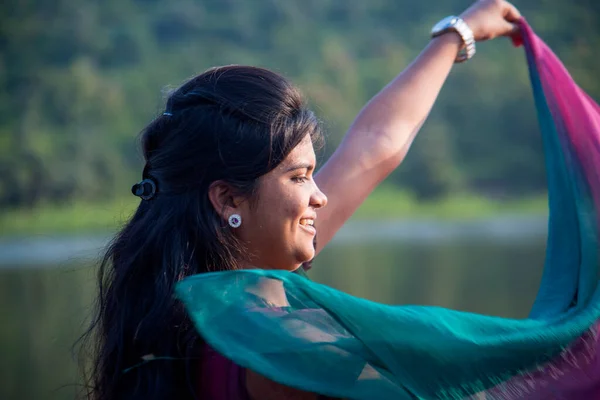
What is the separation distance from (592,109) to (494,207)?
2343 cm

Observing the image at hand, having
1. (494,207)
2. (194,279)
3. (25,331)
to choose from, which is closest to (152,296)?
(194,279)

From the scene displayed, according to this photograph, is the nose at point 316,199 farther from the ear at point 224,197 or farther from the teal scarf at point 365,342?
the teal scarf at point 365,342

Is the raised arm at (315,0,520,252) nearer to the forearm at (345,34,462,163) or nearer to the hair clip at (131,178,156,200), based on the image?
the forearm at (345,34,462,163)

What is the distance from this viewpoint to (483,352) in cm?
112

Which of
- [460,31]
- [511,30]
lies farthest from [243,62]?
[460,31]

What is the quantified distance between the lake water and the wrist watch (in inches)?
58.5

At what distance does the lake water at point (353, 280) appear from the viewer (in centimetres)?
→ 645

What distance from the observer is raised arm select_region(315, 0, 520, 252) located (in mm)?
1679

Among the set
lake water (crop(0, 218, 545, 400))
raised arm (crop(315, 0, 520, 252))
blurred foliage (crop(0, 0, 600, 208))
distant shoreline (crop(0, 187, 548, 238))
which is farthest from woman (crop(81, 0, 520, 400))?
blurred foliage (crop(0, 0, 600, 208))

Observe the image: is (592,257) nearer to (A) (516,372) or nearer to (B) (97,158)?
(A) (516,372)

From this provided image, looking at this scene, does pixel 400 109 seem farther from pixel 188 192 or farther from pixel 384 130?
pixel 188 192

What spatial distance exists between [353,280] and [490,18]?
8.91 metres

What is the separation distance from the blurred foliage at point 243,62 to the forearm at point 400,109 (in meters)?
20.6

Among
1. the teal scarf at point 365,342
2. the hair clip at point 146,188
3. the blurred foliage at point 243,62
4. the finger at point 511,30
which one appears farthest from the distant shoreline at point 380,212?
the teal scarf at point 365,342
